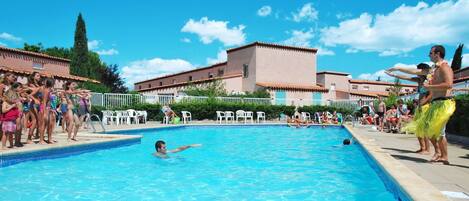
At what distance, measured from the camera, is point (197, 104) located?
2370 cm

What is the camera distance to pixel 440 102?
17.2ft

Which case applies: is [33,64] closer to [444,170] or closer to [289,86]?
[289,86]

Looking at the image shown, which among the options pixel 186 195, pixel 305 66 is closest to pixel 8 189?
pixel 186 195

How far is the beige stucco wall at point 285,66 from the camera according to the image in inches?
1407

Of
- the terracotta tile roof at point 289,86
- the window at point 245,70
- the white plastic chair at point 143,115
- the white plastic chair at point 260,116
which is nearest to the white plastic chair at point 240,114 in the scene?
the white plastic chair at point 260,116

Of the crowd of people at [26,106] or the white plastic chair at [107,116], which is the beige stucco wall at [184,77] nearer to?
the white plastic chair at [107,116]

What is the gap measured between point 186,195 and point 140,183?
1112 mm

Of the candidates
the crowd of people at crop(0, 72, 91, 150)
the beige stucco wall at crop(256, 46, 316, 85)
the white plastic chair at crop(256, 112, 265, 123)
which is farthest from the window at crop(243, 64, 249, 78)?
the crowd of people at crop(0, 72, 91, 150)

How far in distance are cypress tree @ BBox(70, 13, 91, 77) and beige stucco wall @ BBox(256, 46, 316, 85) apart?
61.1 feet

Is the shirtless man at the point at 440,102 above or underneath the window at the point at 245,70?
underneath

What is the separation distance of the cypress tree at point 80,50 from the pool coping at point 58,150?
3237 cm

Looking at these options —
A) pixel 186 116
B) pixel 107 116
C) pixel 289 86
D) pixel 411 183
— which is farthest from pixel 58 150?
pixel 289 86

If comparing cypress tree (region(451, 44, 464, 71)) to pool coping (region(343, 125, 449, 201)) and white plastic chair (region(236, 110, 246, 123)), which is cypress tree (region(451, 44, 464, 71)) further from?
pool coping (region(343, 125, 449, 201))

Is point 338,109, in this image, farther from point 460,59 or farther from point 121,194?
point 121,194
